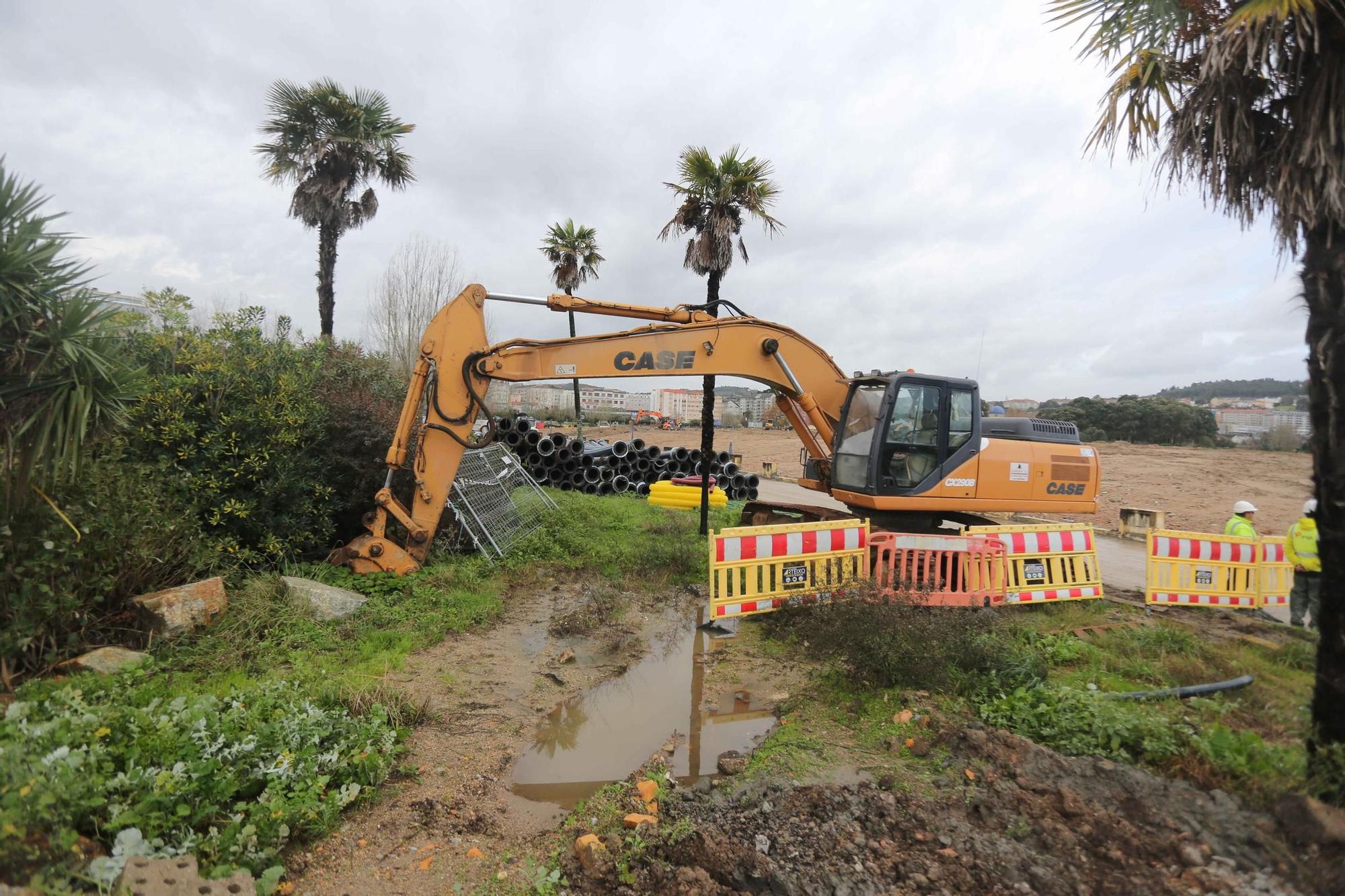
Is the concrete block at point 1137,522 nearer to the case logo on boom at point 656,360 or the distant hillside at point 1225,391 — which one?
the case logo on boom at point 656,360

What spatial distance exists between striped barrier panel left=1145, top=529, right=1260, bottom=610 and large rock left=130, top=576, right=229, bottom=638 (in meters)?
9.67

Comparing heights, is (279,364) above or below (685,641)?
above

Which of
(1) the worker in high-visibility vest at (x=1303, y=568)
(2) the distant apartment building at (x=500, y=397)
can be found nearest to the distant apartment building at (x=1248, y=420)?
(1) the worker in high-visibility vest at (x=1303, y=568)

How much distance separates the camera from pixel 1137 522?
1459 cm

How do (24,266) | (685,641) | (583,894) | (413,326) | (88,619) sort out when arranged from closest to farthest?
1. (583,894)
2. (24,266)
3. (88,619)
4. (685,641)
5. (413,326)

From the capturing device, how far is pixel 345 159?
54.0 feet

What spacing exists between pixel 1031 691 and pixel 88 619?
7.02 m

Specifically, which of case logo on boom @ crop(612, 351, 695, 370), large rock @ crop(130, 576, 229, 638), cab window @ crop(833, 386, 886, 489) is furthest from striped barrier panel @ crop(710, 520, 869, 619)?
large rock @ crop(130, 576, 229, 638)

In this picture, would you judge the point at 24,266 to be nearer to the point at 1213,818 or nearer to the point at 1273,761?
the point at 1213,818

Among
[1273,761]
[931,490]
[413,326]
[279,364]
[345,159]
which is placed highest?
[345,159]

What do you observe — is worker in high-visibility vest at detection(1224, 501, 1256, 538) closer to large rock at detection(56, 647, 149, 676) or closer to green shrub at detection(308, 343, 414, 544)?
green shrub at detection(308, 343, 414, 544)

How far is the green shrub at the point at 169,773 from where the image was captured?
8.50ft

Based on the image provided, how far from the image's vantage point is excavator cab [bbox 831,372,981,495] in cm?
791

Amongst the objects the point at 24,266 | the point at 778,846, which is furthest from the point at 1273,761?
Result: the point at 24,266
